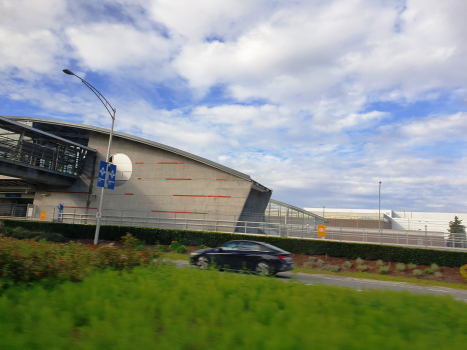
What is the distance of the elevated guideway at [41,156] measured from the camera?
30.0 metres

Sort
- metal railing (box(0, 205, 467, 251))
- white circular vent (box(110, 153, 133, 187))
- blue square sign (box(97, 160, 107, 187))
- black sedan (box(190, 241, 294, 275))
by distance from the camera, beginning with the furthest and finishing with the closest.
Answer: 1. white circular vent (box(110, 153, 133, 187))
2. metal railing (box(0, 205, 467, 251))
3. blue square sign (box(97, 160, 107, 187))
4. black sedan (box(190, 241, 294, 275))

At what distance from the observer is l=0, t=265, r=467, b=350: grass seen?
368 cm

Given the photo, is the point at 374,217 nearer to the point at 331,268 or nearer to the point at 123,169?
the point at 123,169

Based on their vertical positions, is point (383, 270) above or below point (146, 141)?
below

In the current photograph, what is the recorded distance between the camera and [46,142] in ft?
114

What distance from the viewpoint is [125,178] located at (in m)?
34.2

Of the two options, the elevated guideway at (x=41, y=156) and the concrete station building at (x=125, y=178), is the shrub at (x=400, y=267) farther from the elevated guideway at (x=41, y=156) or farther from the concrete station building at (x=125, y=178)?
the elevated guideway at (x=41, y=156)

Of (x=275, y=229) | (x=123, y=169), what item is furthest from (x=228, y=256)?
(x=123, y=169)

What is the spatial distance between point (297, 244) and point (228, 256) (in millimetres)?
10010

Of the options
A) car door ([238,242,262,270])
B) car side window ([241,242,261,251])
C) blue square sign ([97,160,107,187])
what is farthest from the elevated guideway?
car door ([238,242,262,270])

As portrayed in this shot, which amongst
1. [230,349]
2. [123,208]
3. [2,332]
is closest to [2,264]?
[2,332]

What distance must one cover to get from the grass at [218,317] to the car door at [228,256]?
269 inches

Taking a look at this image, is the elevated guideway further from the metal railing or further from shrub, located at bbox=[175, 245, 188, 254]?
shrub, located at bbox=[175, 245, 188, 254]

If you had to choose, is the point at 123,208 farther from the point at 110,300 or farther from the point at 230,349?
the point at 230,349
